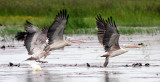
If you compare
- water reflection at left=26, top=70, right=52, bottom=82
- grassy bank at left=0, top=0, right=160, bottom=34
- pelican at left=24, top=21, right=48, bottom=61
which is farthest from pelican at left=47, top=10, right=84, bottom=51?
grassy bank at left=0, top=0, right=160, bottom=34

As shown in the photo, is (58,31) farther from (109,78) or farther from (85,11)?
(85,11)

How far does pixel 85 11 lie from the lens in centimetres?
3519

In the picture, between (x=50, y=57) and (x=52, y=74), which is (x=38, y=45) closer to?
(x=50, y=57)

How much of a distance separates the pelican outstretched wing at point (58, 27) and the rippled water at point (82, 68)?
69 cm

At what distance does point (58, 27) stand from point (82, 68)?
1.49 meters

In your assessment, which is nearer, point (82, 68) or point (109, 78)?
point (109, 78)

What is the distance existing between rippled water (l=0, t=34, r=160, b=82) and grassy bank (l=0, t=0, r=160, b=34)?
11102mm

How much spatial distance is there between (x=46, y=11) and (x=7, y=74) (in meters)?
24.8

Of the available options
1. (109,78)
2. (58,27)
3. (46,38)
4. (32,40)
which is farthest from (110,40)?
(109,78)

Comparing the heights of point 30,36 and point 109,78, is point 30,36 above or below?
above

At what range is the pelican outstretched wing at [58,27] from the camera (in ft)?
46.3

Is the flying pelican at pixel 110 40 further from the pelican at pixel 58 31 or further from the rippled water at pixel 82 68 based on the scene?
the pelican at pixel 58 31

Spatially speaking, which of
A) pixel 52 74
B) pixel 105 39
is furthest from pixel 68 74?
pixel 105 39

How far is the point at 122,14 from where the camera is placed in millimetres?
33250
